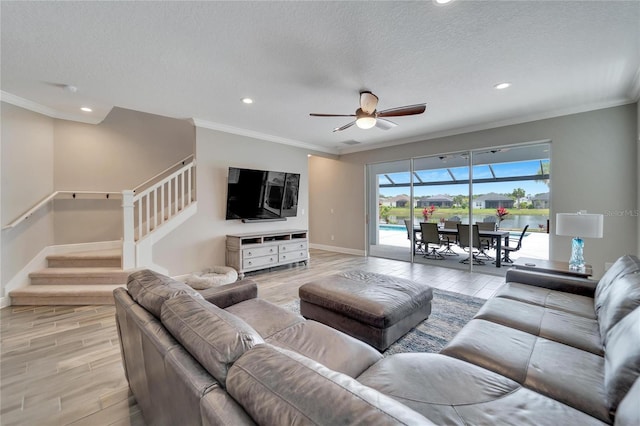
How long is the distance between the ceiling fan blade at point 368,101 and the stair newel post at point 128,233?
141 inches

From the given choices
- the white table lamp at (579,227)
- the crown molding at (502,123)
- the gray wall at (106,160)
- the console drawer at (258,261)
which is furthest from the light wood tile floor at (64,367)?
the crown molding at (502,123)

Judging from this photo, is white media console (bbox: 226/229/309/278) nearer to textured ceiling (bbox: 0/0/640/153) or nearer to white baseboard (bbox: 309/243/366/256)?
white baseboard (bbox: 309/243/366/256)

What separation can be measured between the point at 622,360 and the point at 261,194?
4.97 meters

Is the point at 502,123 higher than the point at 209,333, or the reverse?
the point at 502,123

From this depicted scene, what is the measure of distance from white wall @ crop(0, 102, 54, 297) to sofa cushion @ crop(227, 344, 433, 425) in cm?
459

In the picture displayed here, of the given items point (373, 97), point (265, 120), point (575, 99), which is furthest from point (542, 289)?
point (265, 120)

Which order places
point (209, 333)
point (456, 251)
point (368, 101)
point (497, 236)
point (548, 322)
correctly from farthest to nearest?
point (456, 251) < point (497, 236) < point (368, 101) < point (548, 322) < point (209, 333)

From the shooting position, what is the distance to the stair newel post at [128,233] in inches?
153

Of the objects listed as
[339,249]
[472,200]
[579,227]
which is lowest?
[339,249]

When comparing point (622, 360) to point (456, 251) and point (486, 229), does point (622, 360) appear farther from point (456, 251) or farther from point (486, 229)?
point (456, 251)

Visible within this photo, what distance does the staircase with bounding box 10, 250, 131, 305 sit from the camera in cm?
341

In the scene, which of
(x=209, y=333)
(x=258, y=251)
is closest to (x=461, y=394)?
(x=209, y=333)

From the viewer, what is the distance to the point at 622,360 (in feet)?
3.70

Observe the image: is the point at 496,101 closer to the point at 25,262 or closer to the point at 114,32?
the point at 114,32
